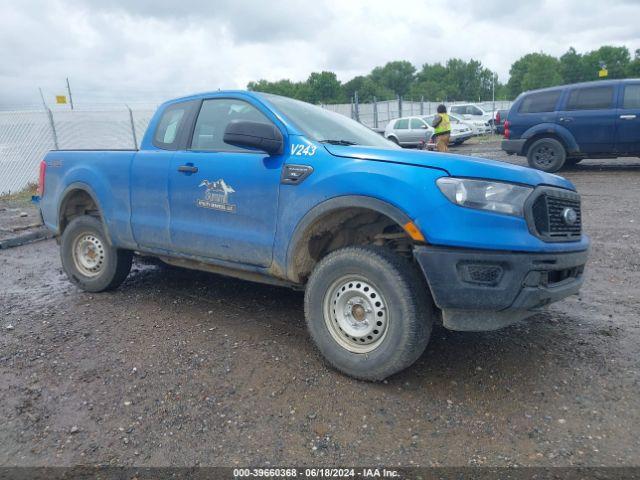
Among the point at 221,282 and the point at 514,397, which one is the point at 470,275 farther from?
the point at 221,282

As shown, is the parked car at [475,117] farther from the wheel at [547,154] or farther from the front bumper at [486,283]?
the front bumper at [486,283]

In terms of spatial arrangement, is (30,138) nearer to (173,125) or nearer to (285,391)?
(173,125)

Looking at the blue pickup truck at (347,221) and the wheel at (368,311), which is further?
the wheel at (368,311)

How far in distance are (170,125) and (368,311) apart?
252 centimetres

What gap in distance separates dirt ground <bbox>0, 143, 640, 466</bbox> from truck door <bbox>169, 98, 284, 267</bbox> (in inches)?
27.3

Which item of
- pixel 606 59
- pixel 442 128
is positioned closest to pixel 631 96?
pixel 442 128

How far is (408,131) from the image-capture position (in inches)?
864

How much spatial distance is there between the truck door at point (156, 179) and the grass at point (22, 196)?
8.38 metres

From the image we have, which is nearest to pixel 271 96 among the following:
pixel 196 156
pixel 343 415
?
pixel 196 156

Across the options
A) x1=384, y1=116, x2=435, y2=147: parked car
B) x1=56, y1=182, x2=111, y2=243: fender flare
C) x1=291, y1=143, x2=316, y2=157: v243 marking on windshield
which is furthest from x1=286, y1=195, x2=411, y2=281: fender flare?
x1=384, y1=116, x2=435, y2=147: parked car

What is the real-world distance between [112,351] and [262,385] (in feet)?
4.13

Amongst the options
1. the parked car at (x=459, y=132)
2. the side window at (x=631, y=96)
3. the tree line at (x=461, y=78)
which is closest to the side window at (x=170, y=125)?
the side window at (x=631, y=96)

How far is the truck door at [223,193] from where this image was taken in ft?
12.0

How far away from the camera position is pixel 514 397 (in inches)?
121
